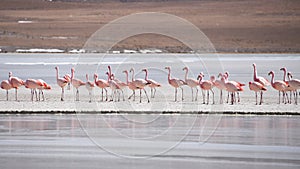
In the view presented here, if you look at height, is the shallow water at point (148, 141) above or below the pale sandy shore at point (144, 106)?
below

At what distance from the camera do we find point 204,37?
69438 millimetres

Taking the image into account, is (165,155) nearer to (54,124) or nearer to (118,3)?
(54,124)

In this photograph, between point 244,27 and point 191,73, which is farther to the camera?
point 244,27

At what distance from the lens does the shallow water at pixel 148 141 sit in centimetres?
905

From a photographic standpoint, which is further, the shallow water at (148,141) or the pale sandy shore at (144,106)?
the pale sandy shore at (144,106)

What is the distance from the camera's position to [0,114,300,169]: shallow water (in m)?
9.05

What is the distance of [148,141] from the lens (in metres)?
10.6

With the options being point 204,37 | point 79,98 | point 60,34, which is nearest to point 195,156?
point 79,98

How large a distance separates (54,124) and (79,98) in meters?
4.42

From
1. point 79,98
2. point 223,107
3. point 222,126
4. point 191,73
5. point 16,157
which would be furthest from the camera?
point 191,73

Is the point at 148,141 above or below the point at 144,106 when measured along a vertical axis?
below

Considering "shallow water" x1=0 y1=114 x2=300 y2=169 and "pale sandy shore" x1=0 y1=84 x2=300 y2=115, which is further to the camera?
"pale sandy shore" x1=0 y1=84 x2=300 y2=115

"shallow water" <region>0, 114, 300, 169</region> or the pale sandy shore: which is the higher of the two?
the pale sandy shore

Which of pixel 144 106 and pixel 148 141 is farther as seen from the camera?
pixel 144 106
